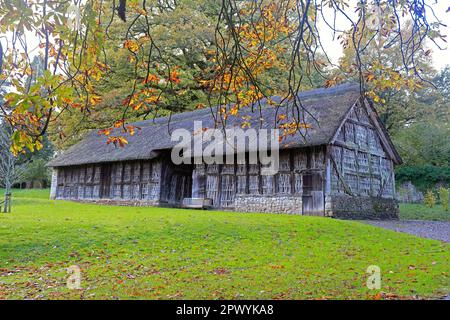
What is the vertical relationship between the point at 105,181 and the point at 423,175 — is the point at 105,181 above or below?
below

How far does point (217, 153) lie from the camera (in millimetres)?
18766

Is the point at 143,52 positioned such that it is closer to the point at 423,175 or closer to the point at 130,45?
the point at 130,45

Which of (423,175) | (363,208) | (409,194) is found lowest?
(363,208)

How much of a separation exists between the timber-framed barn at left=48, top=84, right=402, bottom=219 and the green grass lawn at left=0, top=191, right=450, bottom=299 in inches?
145

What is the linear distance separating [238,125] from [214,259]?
39.1ft

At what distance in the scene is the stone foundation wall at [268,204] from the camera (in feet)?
56.1

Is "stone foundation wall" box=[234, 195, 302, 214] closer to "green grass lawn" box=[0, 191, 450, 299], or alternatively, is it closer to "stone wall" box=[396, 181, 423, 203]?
"green grass lawn" box=[0, 191, 450, 299]

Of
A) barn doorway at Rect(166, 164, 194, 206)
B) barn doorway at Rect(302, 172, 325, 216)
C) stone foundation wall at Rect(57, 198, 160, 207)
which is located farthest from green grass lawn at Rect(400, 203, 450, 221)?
stone foundation wall at Rect(57, 198, 160, 207)

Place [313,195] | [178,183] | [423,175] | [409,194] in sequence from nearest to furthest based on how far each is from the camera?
[313,195], [178,183], [423,175], [409,194]

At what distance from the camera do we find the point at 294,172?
17.3m

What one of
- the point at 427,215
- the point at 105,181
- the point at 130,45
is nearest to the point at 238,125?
the point at 105,181

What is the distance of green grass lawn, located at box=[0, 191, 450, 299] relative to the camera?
6176 mm

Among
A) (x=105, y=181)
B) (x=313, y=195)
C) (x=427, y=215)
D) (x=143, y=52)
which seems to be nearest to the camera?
(x=143, y=52)

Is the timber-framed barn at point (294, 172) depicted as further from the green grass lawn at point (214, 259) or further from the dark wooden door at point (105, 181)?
the green grass lawn at point (214, 259)
